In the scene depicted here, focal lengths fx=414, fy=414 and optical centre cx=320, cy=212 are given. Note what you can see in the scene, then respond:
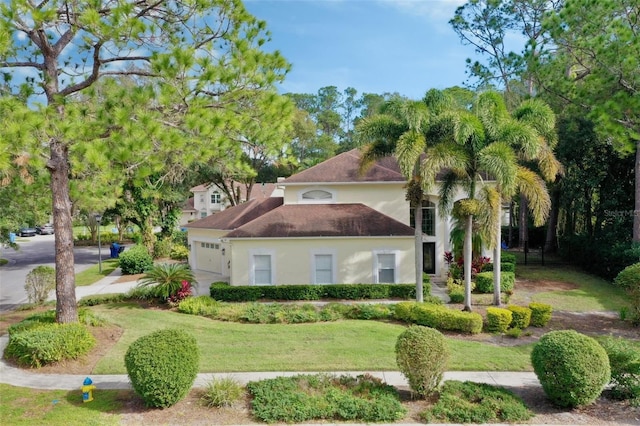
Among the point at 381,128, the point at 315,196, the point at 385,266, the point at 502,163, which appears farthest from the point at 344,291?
the point at 502,163

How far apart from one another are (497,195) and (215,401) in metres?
11.0

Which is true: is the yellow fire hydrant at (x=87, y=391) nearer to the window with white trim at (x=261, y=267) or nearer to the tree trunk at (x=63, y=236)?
the tree trunk at (x=63, y=236)

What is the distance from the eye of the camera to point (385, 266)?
1842 cm

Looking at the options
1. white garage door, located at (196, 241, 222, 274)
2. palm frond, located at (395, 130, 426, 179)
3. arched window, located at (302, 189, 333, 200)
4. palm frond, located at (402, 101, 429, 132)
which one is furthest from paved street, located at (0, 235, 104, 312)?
palm frond, located at (402, 101, 429, 132)

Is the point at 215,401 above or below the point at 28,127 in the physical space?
below

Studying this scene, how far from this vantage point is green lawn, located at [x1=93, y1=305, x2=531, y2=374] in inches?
400

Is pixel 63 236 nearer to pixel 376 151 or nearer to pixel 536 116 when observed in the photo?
pixel 376 151

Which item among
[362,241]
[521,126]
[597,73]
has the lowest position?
[362,241]

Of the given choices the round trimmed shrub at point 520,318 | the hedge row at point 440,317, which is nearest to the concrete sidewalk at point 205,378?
the hedge row at point 440,317

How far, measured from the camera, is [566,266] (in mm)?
25391

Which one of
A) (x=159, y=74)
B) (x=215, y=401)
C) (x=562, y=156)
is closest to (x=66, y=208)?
(x=159, y=74)

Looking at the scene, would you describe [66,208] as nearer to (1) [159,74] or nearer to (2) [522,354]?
(1) [159,74]

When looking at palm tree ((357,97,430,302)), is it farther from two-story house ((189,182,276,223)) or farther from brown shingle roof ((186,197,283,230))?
two-story house ((189,182,276,223))

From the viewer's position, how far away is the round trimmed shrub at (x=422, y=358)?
316 inches
